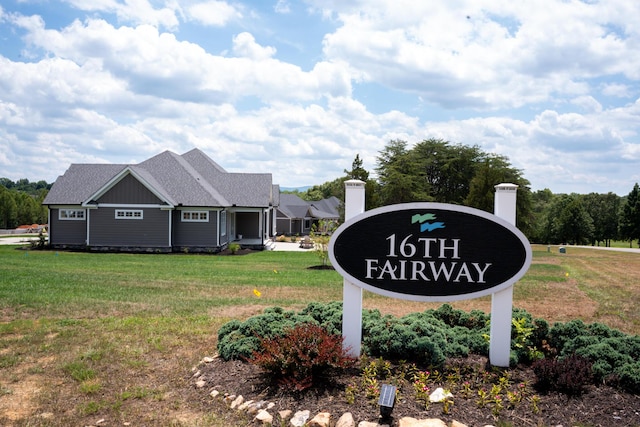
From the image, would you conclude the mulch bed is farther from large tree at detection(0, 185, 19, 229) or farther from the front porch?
large tree at detection(0, 185, 19, 229)

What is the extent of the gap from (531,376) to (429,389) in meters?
1.44

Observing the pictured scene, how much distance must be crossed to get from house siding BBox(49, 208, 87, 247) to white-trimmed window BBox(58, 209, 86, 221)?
181 mm

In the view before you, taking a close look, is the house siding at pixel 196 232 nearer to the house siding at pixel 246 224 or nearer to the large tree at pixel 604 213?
the house siding at pixel 246 224

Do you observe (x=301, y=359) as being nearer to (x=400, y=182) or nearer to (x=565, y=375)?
(x=565, y=375)

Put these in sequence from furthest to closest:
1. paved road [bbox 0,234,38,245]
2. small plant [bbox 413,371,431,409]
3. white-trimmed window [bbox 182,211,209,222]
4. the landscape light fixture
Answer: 1. paved road [bbox 0,234,38,245]
2. white-trimmed window [bbox 182,211,209,222]
3. small plant [bbox 413,371,431,409]
4. the landscape light fixture

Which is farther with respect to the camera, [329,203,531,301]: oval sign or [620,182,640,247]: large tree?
[620,182,640,247]: large tree

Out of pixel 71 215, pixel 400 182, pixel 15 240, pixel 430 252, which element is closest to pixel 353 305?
pixel 430 252

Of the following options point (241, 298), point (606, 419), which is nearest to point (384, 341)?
point (606, 419)

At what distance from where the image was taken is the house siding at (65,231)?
28.0 meters

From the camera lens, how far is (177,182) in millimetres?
28938

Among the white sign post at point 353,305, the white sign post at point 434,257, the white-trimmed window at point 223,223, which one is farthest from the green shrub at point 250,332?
the white-trimmed window at point 223,223

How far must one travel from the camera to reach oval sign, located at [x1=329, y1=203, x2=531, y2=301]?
5.89 metres

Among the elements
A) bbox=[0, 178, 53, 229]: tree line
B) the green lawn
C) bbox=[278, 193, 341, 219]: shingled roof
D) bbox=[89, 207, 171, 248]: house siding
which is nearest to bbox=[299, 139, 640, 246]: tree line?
bbox=[278, 193, 341, 219]: shingled roof

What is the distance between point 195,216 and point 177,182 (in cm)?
288
